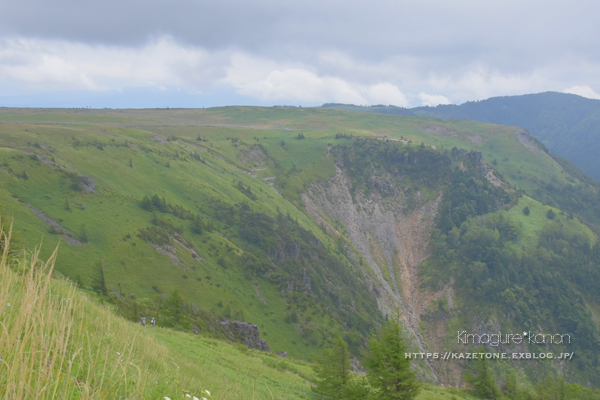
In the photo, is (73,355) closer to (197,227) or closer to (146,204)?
(197,227)

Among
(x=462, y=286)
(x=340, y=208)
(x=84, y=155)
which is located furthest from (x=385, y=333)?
(x=340, y=208)

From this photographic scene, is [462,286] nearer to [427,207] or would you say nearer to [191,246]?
[427,207]

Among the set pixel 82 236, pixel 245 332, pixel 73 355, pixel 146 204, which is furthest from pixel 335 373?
pixel 146 204

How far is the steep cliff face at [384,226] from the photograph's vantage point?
405 feet

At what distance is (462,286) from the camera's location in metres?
118

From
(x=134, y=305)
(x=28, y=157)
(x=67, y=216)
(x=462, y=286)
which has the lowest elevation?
(x=462, y=286)

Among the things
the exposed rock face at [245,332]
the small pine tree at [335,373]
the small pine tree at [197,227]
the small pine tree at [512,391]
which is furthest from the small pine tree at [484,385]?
the small pine tree at [197,227]

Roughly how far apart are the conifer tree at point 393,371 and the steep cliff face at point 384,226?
312 feet

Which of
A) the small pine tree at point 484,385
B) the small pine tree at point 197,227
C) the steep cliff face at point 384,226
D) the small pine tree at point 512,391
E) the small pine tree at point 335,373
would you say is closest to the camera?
the small pine tree at point 335,373

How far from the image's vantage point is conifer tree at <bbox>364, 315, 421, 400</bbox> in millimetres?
21141

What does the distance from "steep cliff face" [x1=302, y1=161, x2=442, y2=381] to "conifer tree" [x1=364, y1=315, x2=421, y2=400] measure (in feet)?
312

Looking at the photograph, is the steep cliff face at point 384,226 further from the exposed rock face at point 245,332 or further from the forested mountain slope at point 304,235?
the exposed rock face at point 245,332

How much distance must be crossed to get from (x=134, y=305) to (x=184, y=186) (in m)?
72.0

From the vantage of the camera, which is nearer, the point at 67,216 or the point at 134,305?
the point at 134,305
